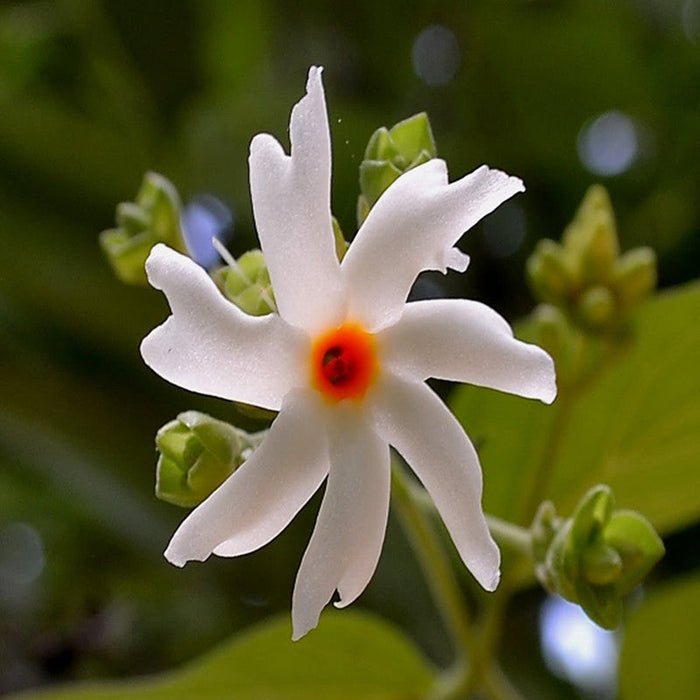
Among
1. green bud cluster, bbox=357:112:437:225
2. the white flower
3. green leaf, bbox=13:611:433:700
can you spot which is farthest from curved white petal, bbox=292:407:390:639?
green leaf, bbox=13:611:433:700

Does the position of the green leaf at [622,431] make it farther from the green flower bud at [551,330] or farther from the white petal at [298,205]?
the white petal at [298,205]

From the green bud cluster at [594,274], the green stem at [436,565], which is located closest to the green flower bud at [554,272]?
the green bud cluster at [594,274]

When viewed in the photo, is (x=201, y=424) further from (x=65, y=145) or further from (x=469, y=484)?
(x=65, y=145)

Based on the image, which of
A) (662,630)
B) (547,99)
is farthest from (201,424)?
(547,99)

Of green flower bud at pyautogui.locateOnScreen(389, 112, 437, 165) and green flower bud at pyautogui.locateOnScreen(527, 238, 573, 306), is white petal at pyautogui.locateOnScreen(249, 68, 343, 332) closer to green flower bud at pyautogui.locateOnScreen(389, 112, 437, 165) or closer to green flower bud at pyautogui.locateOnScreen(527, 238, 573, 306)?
green flower bud at pyautogui.locateOnScreen(389, 112, 437, 165)

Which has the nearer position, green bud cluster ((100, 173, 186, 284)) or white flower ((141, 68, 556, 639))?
white flower ((141, 68, 556, 639))

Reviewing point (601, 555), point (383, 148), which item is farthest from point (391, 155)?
point (601, 555)
